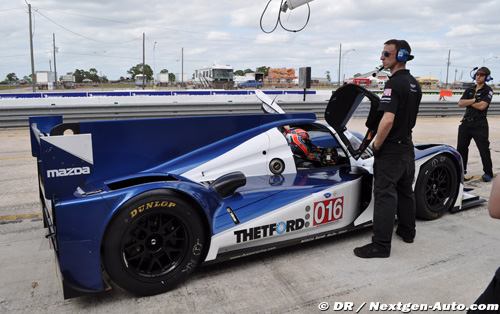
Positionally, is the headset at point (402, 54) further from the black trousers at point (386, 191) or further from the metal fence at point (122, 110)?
the metal fence at point (122, 110)

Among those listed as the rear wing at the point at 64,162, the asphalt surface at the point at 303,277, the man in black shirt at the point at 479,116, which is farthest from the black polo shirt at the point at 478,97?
the rear wing at the point at 64,162

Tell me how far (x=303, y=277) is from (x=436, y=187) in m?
2.30

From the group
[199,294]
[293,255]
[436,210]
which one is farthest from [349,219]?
[199,294]

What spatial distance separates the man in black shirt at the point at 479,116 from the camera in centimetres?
607

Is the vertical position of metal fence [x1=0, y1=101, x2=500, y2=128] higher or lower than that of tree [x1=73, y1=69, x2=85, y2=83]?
lower

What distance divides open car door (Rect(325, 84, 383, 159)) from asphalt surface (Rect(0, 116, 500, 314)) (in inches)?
6.7

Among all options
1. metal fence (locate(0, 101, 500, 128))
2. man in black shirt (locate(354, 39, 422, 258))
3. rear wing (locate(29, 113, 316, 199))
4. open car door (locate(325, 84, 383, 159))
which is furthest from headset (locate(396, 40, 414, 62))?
metal fence (locate(0, 101, 500, 128))

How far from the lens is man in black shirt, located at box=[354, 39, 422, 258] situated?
354 cm

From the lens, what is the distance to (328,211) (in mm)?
3709

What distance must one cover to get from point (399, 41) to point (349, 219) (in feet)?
5.85

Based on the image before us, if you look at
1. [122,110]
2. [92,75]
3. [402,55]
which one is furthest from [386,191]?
[92,75]

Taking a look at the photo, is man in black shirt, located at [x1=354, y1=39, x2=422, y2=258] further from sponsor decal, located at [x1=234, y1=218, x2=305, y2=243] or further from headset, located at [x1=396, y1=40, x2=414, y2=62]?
sponsor decal, located at [x1=234, y1=218, x2=305, y2=243]

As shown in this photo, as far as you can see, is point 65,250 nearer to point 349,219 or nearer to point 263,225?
point 263,225

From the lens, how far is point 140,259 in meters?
2.89
